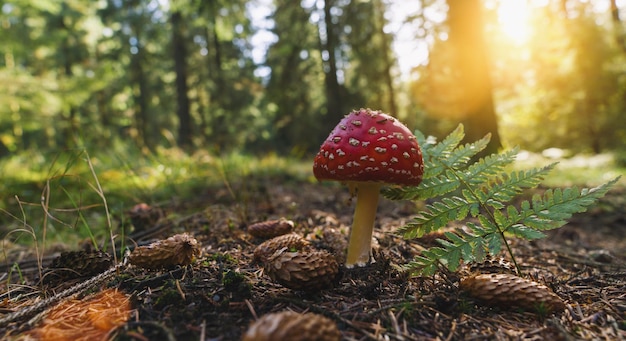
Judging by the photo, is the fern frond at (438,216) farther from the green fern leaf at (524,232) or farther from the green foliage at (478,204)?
the green fern leaf at (524,232)

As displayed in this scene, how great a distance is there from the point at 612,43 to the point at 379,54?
475 inches

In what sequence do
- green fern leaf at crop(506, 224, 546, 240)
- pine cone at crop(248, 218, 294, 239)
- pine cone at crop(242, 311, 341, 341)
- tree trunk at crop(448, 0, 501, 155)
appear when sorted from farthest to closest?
1. tree trunk at crop(448, 0, 501, 155)
2. pine cone at crop(248, 218, 294, 239)
3. green fern leaf at crop(506, 224, 546, 240)
4. pine cone at crop(242, 311, 341, 341)

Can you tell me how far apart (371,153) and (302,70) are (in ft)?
39.0

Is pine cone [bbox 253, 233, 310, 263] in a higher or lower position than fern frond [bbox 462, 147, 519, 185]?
lower

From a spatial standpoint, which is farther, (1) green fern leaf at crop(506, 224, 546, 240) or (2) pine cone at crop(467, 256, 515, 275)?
(2) pine cone at crop(467, 256, 515, 275)

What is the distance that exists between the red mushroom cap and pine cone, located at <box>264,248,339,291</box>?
448 millimetres

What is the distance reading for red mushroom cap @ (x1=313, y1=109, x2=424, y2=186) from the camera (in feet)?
5.61

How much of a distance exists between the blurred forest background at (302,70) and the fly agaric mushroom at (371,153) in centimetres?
464

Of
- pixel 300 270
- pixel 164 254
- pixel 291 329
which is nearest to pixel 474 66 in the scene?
pixel 300 270

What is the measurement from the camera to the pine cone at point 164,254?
1691 mm

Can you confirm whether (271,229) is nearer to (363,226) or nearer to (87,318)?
(363,226)

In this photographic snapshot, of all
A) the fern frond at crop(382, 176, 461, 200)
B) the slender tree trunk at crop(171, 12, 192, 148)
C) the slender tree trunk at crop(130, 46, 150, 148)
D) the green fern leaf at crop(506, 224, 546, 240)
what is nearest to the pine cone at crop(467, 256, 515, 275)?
the green fern leaf at crop(506, 224, 546, 240)

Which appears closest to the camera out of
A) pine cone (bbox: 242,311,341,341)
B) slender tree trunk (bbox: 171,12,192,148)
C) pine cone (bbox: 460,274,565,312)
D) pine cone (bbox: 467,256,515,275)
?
pine cone (bbox: 242,311,341,341)

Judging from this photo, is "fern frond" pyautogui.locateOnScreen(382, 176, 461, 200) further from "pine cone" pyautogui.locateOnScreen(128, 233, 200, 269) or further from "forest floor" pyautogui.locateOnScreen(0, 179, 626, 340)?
"pine cone" pyautogui.locateOnScreen(128, 233, 200, 269)
